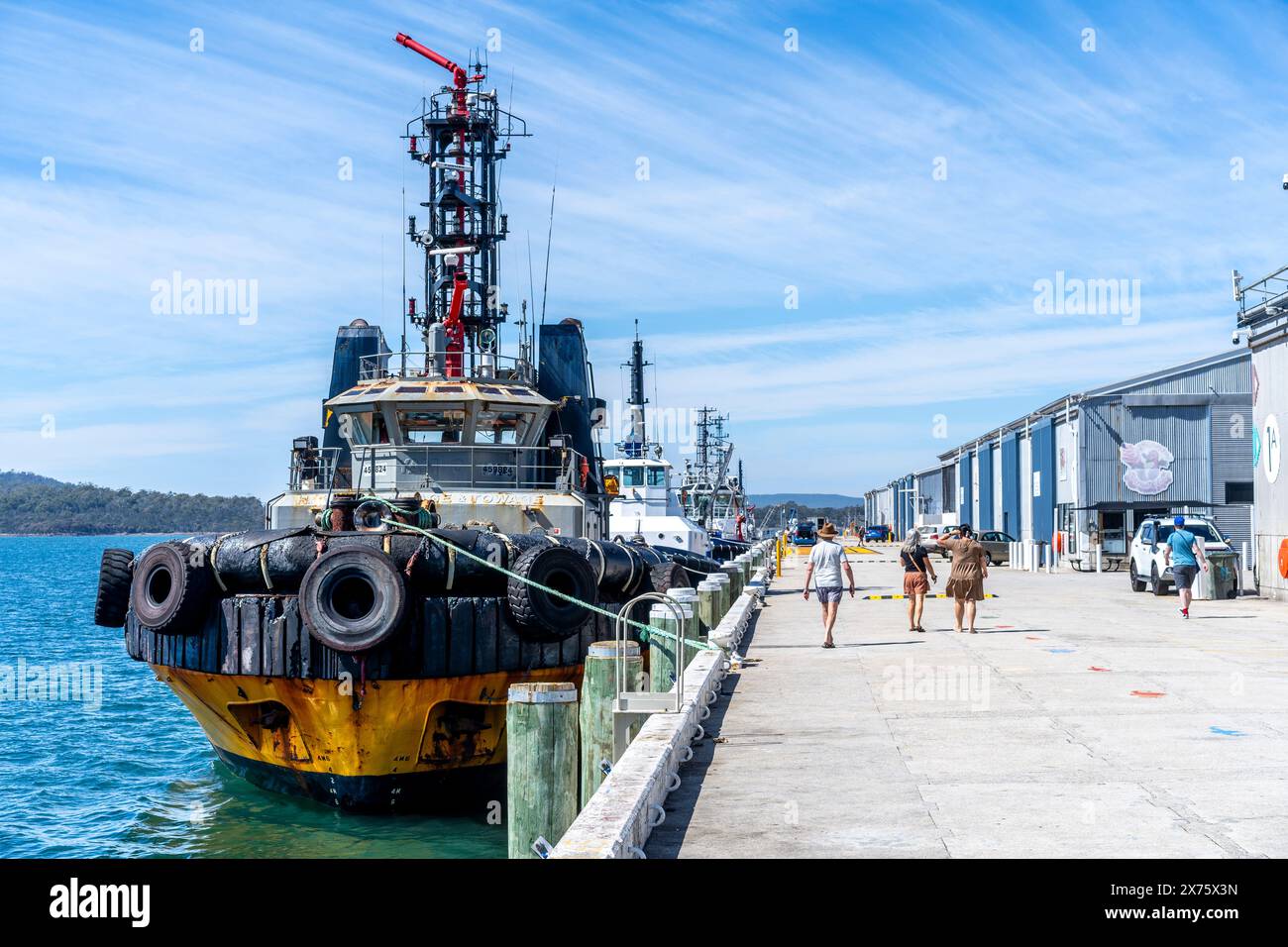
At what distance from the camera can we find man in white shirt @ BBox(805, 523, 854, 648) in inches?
→ 630

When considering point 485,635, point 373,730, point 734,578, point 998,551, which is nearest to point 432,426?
point 485,635

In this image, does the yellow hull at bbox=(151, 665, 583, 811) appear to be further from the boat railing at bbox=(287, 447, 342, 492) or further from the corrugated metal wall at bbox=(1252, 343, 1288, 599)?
the corrugated metal wall at bbox=(1252, 343, 1288, 599)

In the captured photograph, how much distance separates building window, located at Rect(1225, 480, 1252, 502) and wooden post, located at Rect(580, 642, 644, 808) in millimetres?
41031

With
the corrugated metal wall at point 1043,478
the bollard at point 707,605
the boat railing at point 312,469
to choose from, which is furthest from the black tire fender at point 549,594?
the corrugated metal wall at point 1043,478

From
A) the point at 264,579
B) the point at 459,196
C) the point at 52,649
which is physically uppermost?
the point at 459,196

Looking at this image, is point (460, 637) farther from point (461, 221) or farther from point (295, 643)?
point (461, 221)

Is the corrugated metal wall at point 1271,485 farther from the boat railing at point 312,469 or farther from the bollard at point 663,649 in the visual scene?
the boat railing at point 312,469

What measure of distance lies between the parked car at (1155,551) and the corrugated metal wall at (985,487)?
34.3 m

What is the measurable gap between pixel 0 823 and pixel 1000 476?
2062 inches

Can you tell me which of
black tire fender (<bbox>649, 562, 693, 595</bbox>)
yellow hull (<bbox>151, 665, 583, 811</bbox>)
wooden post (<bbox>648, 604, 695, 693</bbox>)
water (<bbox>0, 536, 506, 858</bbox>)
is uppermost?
black tire fender (<bbox>649, 562, 693, 595</bbox>)

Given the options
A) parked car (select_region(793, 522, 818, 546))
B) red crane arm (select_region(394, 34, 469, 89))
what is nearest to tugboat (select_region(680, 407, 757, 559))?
parked car (select_region(793, 522, 818, 546))

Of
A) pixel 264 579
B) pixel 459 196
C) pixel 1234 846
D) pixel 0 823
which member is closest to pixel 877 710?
pixel 1234 846

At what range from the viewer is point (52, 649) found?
39.5 m
